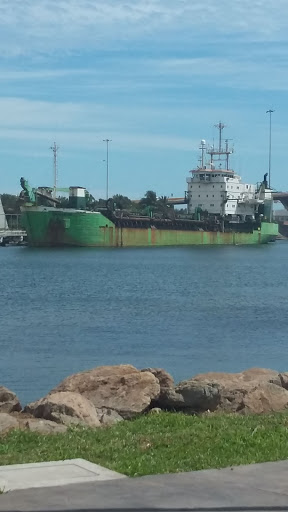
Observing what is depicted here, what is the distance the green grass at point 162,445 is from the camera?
6746mm

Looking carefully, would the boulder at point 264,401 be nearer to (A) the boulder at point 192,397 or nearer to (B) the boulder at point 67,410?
(A) the boulder at point 192,397

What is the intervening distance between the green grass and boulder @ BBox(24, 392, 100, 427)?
302 mm

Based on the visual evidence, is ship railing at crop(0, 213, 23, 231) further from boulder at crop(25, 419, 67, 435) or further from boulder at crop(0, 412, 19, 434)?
A: boulder at crop(25, 419, 67, 435)

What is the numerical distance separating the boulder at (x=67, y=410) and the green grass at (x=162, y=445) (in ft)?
0.99

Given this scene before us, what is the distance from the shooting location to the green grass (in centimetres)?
675

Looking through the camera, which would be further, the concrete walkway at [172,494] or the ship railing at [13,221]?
the ship railing at [13,221]

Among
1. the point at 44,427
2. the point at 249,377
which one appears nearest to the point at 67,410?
the point at 44,427

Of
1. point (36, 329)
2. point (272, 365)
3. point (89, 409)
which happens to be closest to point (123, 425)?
point (89, 409)

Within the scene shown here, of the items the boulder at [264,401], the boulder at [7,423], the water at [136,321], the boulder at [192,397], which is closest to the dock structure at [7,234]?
the water at [136,321]

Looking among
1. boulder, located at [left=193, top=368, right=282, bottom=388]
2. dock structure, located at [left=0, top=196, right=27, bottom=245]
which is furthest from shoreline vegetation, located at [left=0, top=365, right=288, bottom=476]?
dock structure, located at [left=0, top=196, right=27, bottom=245]

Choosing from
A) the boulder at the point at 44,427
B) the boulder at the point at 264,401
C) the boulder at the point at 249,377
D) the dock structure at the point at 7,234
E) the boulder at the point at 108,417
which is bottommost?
the dock structure at the point at 7,234

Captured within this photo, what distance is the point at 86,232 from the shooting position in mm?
90125

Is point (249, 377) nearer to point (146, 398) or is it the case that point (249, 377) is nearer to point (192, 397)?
point (192, 397)

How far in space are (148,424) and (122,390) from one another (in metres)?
1.24
